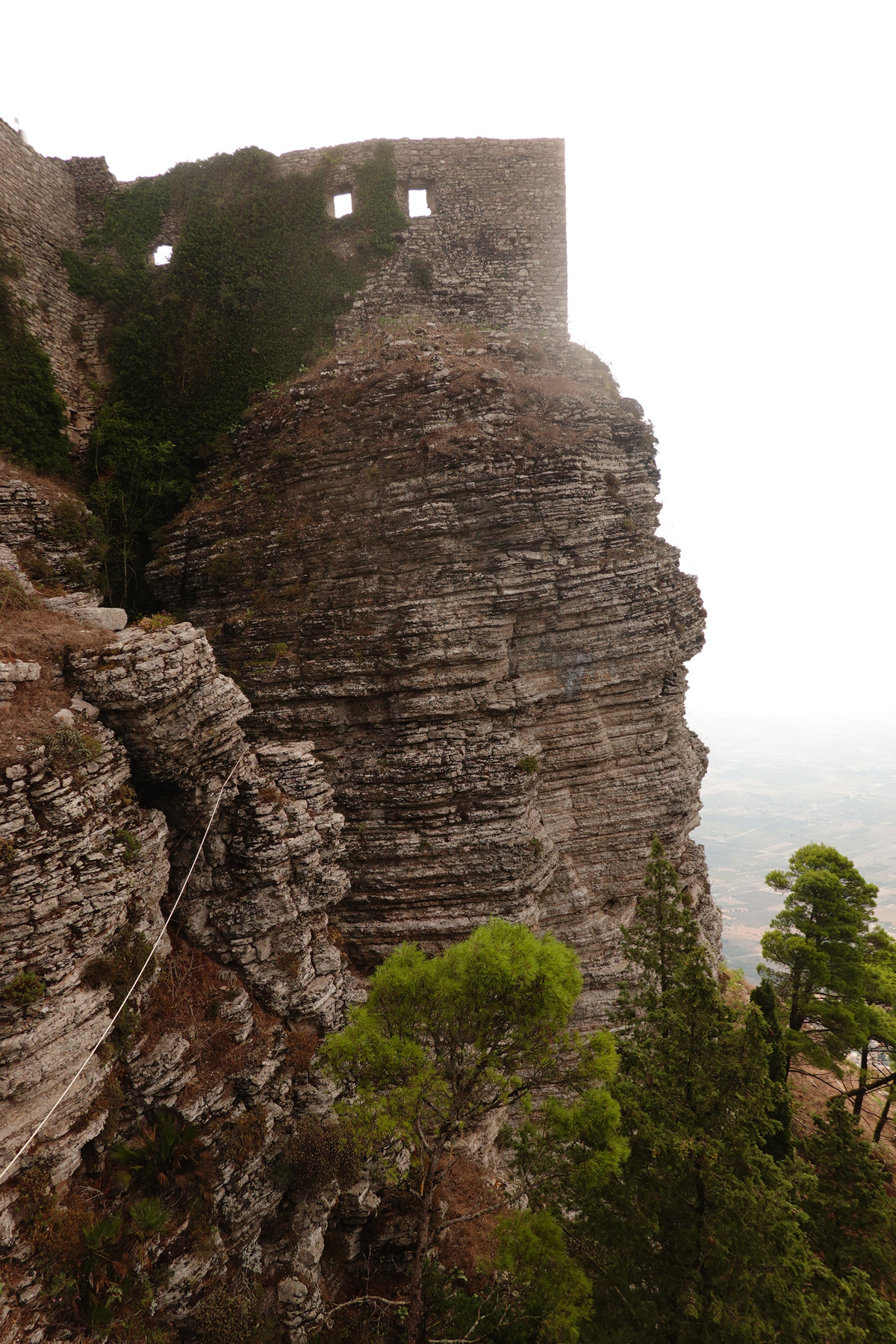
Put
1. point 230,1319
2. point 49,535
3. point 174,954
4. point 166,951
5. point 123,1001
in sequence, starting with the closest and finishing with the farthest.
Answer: point 230,1319 < point 123,1001 < point 166,951 < point 174,954 < point 49,535

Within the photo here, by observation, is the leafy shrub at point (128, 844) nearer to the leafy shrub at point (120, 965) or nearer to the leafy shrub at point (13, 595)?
Result: the leafy shrub at point (120, 965)

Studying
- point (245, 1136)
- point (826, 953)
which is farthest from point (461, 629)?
point (826, 953)

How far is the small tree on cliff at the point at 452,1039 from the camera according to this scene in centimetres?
948

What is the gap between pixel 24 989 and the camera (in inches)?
324

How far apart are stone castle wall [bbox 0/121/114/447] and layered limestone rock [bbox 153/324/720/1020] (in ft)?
20.2

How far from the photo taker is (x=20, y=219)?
1788cm

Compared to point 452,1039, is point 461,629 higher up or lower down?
higher up

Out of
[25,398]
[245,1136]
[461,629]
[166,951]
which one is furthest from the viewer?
[25,398]

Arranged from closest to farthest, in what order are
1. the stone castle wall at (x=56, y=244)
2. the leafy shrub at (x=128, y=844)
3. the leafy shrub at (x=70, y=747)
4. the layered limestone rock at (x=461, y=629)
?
the leafy shrub at (x=70, y=747) < the leafy shrub at (x=128, y=844) < the layered limestone rock at (x=461, y=629) < the stone castle wall at (x=56, y=244)

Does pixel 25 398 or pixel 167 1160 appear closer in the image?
pixel 167 1160

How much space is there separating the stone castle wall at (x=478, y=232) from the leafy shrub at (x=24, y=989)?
20.3 metres

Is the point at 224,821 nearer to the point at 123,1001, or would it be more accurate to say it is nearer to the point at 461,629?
the point at 123,1001

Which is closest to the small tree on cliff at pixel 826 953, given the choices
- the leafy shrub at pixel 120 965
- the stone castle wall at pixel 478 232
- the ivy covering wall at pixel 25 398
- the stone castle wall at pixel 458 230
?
the leafy shrub at pixel 120 965

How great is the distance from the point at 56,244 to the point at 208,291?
4702mm
